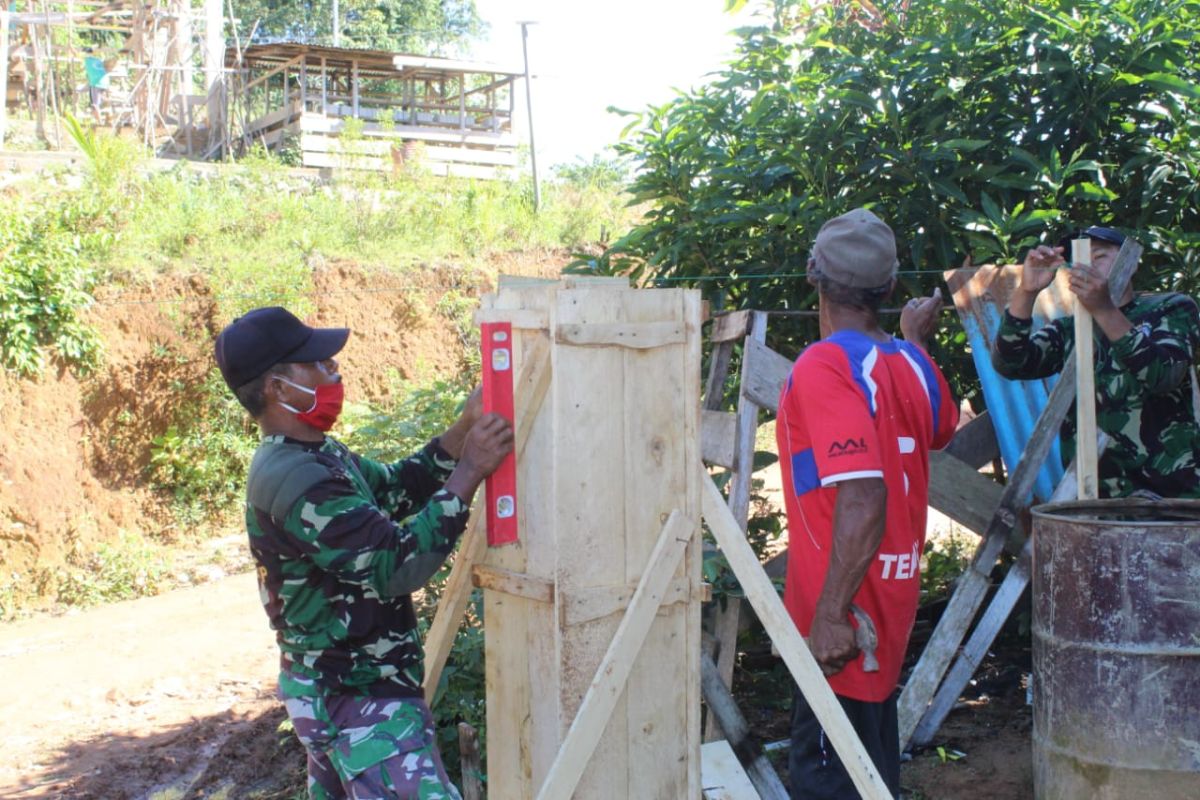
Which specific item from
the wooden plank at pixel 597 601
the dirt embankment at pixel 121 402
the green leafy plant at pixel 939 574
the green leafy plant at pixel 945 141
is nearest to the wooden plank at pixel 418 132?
the dirt embankment at pixel 121 402

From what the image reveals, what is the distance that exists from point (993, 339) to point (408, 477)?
2.23 meters

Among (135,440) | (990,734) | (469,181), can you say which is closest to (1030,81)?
(990,734)

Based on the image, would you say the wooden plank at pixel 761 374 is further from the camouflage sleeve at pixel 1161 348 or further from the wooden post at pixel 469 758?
the wooden post at pixel 469 758

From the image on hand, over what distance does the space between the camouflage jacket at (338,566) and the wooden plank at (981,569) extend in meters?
2.03

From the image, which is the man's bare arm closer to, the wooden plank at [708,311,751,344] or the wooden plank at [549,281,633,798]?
the wooden plank at [549,281,633,798]

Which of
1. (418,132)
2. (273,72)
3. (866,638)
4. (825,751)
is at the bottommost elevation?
(825,751)

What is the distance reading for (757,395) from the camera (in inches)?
162

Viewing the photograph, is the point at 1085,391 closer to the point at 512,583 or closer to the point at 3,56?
the point at 512,583

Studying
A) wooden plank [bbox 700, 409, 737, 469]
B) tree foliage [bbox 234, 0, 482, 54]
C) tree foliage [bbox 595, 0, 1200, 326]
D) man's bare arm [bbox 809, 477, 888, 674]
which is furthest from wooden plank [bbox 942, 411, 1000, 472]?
tree foliage [bbox 234, 0, 482, 54]

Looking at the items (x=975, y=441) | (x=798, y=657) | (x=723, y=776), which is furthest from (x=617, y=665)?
(x=975, y=441)

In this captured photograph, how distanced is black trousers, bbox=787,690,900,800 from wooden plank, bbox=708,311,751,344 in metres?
1.79

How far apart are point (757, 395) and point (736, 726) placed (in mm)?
1194

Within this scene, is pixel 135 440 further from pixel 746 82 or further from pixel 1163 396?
pixel 1163 396

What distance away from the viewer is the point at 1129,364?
3.51 metres
